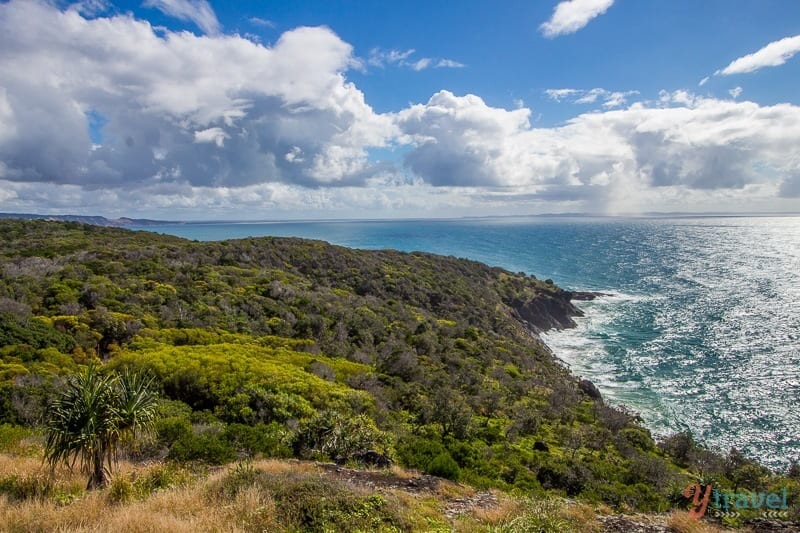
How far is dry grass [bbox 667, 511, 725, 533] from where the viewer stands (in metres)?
9.72

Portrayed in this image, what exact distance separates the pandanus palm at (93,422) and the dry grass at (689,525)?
12767 millimetres

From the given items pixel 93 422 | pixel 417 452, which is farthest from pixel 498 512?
pixel 93 422

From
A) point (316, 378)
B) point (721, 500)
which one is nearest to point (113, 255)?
point (316, 378)

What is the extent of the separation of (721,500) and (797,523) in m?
4.41

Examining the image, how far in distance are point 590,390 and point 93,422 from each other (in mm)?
38762

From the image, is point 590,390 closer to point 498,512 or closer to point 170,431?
point 498,512

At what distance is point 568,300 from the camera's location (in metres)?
75.2

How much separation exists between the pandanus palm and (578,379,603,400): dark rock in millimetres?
36695

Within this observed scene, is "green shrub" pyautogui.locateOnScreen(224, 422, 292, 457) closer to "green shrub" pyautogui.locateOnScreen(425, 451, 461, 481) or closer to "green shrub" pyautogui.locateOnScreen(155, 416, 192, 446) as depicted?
"green shrub" pyautogui.locateOnScreen(155, 416, 192, 446)

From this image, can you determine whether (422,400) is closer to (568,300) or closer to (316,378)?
(316,378)

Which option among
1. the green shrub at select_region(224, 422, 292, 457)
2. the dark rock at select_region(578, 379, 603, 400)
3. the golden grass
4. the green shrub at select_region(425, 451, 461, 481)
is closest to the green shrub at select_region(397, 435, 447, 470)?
the green shrub at select_region(425, 451, 461, 481)

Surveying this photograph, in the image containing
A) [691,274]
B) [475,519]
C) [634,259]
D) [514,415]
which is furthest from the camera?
[634,259]

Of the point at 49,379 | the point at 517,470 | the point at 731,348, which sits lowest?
the point at 731,348

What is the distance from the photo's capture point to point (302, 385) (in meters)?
20.0
